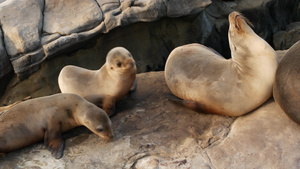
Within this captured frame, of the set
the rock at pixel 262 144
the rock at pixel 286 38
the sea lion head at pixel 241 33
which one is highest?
the sea lion head at pixel 241 33

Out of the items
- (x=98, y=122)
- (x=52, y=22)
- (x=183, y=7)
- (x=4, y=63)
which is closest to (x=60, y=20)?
(x=52, y=22)

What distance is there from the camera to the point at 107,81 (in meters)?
4.71

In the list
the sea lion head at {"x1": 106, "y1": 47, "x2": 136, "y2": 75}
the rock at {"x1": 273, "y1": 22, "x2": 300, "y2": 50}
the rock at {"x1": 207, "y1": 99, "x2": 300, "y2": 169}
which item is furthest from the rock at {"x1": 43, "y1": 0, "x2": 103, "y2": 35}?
the rock at {"x1": 273, "y1": 22, "x2": 300, "y2": 50}

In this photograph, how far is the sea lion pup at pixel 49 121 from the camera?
3.75m

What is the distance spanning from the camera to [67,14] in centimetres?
662

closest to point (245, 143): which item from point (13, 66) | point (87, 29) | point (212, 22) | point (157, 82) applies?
point (157, 82)

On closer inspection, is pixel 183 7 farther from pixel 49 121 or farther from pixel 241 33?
pixel 49 121

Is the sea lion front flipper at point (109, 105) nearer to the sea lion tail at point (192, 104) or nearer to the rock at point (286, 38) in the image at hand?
the sea lion tail at point (192, 104)

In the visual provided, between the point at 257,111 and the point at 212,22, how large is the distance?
5.69 m

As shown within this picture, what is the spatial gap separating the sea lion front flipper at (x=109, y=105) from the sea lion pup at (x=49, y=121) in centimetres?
49

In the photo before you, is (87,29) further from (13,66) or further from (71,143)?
(71,143)

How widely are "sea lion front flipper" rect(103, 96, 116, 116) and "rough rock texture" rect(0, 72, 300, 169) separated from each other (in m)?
0.14

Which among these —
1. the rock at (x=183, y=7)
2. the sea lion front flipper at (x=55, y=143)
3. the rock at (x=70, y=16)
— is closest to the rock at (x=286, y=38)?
the rock at (x=183, y=7)

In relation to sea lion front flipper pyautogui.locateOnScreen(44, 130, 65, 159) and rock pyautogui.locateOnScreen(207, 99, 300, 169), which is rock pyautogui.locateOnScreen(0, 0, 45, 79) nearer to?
sea lion front flipper pyautogui.locateOnScreen(44, 130, 65, 159)
